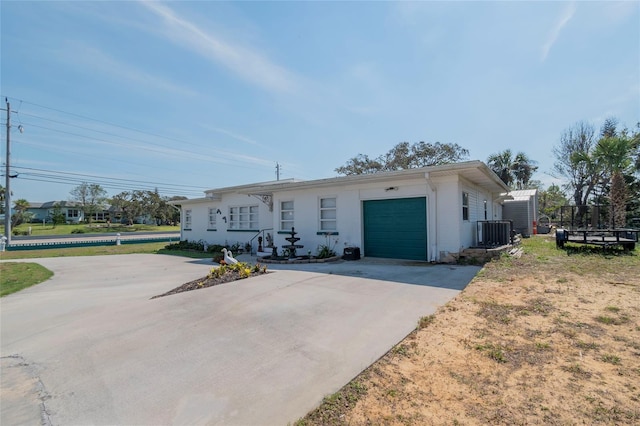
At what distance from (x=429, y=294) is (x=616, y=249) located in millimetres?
9624

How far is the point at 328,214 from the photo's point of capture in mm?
12086

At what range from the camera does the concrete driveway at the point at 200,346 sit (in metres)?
2.58

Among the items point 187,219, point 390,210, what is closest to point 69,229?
point 187,219

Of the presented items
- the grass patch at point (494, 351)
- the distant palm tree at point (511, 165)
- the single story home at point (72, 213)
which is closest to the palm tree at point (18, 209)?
the single story home at point (72, 213)

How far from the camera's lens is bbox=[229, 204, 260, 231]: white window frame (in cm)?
1582

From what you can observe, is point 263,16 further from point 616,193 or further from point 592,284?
point 616,193

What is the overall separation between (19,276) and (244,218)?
890 cm

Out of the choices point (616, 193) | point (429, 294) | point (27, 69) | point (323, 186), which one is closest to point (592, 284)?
point (429, 294)

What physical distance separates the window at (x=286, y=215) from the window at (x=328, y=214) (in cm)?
168

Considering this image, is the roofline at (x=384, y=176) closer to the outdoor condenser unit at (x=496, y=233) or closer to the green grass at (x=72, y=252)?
the outdoor condenser unit at (x=496, y=233)

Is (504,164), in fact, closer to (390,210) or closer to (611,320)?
(390,210)

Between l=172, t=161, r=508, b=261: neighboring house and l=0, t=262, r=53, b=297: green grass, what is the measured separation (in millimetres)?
7390

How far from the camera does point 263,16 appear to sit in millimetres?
8875

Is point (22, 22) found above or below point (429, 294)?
above
